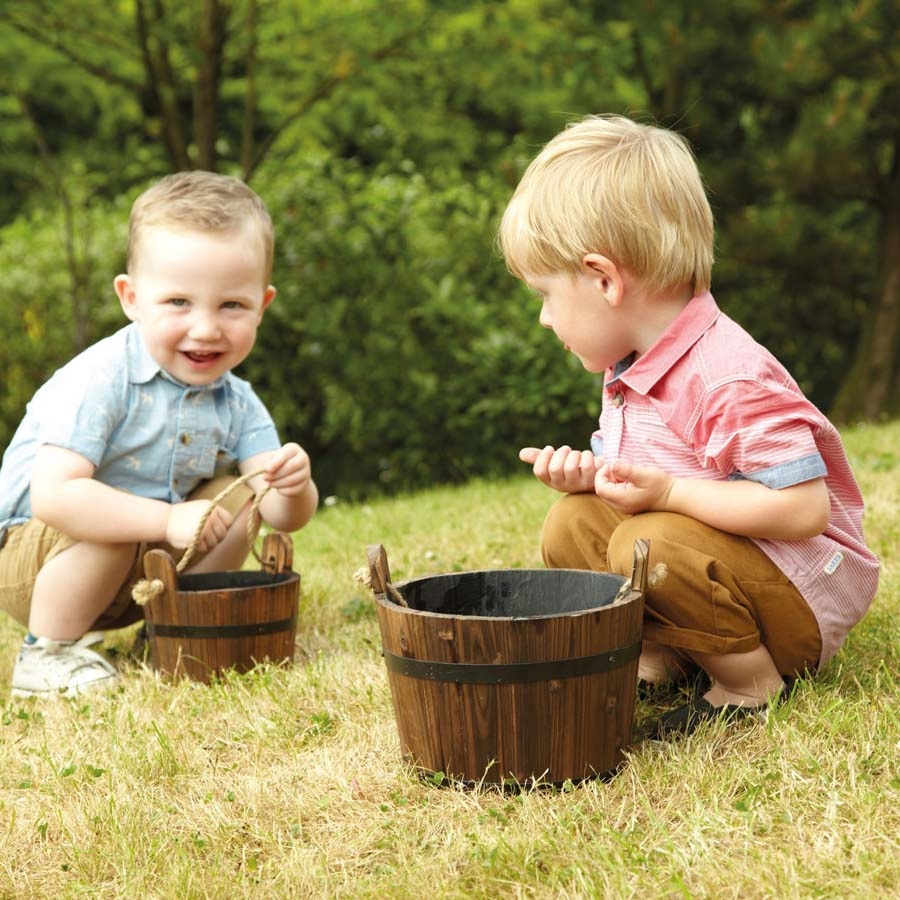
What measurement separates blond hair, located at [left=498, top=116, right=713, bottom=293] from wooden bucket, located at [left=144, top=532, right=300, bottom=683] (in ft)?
3.66

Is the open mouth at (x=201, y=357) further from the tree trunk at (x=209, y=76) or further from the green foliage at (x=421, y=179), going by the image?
the tree trunk at (x=209, y=76)

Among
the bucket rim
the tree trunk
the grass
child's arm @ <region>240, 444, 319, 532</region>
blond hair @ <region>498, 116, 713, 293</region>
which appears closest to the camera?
the grass

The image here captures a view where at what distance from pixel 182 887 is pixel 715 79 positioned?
7.61m

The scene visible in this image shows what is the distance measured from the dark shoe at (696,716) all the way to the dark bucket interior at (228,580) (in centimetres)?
121

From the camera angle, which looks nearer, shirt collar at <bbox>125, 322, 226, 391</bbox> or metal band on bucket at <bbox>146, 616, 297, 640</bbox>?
metal band on bucket at <bbox>146, 616, 297, 640</bbox>

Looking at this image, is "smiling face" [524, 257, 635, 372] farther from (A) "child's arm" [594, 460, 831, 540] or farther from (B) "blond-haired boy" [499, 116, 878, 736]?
(A) "child's arm" [594, 460, 831, 540]

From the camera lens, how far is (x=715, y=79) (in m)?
8.30

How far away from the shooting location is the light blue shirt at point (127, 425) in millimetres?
3068

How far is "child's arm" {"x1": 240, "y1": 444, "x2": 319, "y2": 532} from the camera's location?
3.06 meters

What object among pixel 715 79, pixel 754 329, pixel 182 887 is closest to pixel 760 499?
pixel 182 887

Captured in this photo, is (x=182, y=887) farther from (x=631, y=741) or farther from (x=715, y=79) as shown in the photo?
(x=715, y=79)

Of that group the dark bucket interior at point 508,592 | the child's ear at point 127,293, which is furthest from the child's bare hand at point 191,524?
the dark bucket interior at point 508,592

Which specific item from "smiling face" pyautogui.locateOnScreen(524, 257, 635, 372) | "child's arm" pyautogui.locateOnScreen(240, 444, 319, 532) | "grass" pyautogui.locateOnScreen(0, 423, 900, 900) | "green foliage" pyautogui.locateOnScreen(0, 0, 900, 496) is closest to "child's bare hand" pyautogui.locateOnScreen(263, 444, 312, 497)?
"child's arm" pyautogui.locateOnScreen(240, 444, 319, 532)

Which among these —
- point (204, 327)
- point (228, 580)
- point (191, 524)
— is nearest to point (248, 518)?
point (228, 580)
